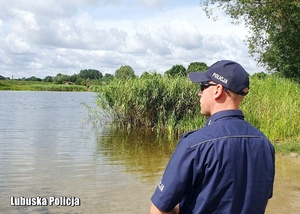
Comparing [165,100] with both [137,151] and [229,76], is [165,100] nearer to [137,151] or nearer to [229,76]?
[137,151]

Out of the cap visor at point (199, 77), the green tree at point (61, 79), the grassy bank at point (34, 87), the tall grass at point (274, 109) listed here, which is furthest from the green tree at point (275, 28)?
the green tree at point (61, 79)

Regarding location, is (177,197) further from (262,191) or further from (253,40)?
(253,40)

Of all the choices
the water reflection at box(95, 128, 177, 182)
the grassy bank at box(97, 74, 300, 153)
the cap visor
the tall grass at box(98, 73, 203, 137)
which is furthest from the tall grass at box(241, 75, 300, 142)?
the cap visor

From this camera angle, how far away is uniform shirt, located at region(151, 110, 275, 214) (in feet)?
6.07

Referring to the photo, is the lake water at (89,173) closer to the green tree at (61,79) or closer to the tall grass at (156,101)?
the tall grass at (156,101)

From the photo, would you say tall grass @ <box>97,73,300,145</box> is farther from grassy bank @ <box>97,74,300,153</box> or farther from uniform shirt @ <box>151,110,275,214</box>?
uniform shirt @ <box>151,110,275,214</box>

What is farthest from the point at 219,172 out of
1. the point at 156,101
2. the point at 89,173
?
the point at 156,101

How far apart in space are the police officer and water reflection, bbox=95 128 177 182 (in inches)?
257

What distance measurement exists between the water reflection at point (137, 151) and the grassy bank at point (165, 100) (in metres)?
0.74

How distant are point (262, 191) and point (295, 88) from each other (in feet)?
48.5

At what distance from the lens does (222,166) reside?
1.85 m

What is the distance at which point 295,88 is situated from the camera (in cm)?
1568

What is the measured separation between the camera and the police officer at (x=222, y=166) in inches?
72.9

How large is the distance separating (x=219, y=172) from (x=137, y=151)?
10672 millimetres
